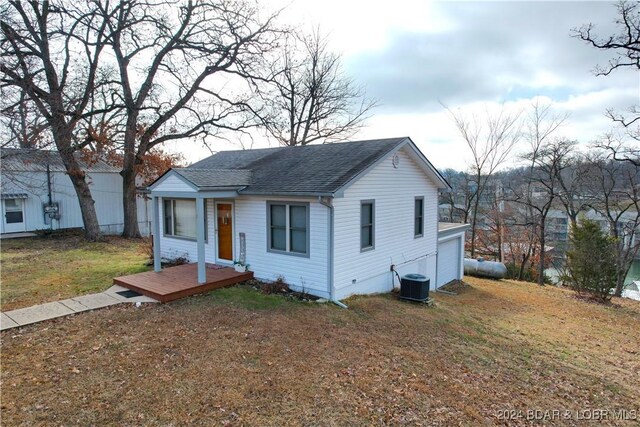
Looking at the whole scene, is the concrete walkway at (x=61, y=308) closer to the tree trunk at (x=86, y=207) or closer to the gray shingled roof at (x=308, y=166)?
the gray shingled roof at (x=308, y=166)

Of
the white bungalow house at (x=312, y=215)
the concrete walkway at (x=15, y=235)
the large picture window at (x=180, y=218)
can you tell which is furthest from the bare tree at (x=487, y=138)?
the concrete walkway at (x=15, y=235)

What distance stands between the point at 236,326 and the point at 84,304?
3746mm

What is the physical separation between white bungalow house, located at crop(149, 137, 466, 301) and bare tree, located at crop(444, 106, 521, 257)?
1597 centimetres

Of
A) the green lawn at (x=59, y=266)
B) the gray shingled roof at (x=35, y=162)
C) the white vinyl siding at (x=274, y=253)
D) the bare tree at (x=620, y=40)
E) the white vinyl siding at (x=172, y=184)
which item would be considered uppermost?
the bare tree at (x=620, y=40)

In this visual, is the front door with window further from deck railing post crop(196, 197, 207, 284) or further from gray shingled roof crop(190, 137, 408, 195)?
deck railing post crop(196, 197, 207, 284)

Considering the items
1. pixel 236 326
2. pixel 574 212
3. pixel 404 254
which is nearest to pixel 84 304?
pixel 236 326

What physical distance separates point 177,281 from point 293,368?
514 cm

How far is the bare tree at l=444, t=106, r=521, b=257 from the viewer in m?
25.7

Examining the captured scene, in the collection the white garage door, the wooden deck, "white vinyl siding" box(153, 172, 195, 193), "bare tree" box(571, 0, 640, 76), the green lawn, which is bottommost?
the white garage door

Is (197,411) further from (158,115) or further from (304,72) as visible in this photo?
(304,72)

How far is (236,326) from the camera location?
694 centimetres

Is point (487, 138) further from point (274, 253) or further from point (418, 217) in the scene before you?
point (274, 253)

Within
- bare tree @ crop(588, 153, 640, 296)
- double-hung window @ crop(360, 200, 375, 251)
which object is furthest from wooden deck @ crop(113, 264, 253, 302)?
bare tree @ crop(588, 153, 640, 296)

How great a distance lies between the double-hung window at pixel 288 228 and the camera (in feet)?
30.7
